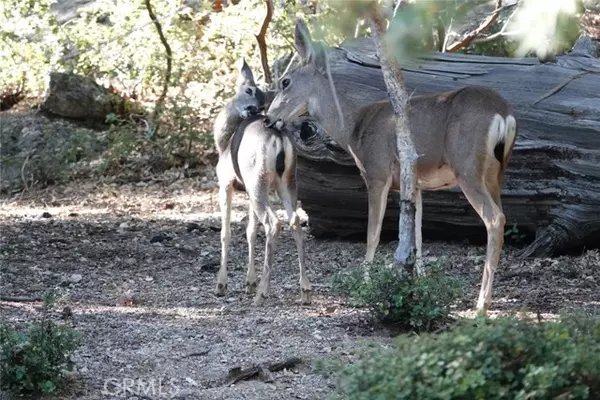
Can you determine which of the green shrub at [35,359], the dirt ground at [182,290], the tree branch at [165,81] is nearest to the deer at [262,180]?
the dirt ground at [182,290]

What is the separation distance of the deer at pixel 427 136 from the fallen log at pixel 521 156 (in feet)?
1.92

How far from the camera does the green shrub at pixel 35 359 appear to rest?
573 cm

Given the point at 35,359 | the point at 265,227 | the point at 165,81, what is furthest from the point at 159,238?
the point at 35,359

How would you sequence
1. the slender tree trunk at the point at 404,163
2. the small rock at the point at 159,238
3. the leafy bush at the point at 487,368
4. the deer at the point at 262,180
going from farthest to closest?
1. the small rock at the point at 159,238
2. the deer at the point at 262,180
3. the slender tree trunk at the point at 404,163
4. the leafy bush at the point at 487,368

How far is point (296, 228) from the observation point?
8633mm

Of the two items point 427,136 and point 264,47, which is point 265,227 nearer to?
point 427,136

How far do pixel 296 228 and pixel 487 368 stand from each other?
438 cm

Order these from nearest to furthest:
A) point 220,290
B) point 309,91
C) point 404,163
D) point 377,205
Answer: point 404,163 → point 377,205 → point 220,290 → point 309,91

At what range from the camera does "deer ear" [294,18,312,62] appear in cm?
900

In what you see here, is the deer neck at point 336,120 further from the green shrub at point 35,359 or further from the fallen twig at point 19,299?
the green shrub at point 35,359

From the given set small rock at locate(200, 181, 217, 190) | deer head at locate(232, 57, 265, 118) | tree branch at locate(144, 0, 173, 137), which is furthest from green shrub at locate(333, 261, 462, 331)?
tree branch at locate(144, 0, 173, 137)

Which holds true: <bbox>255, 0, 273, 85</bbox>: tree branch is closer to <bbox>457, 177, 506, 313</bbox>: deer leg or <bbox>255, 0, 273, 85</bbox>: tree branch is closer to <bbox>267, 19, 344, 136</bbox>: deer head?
<bbox>267, 19, 344, 136</bbox>: deer head

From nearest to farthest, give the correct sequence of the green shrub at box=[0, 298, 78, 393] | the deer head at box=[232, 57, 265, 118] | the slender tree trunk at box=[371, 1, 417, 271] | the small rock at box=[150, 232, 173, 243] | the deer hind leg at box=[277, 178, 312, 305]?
1. the green shrub at box=[0, 298, 78, 393]
2. the slender tree trunk at box=[371, 1, 417, 271]
3. the deer hind leg at box=[277, 178, 312, 305]
4. the deer head at box=[232, 57, 265, 118]
5. the small rock at box=[150, 232, 173, 243]

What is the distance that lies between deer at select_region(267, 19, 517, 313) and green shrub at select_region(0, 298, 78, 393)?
2.75 metres
